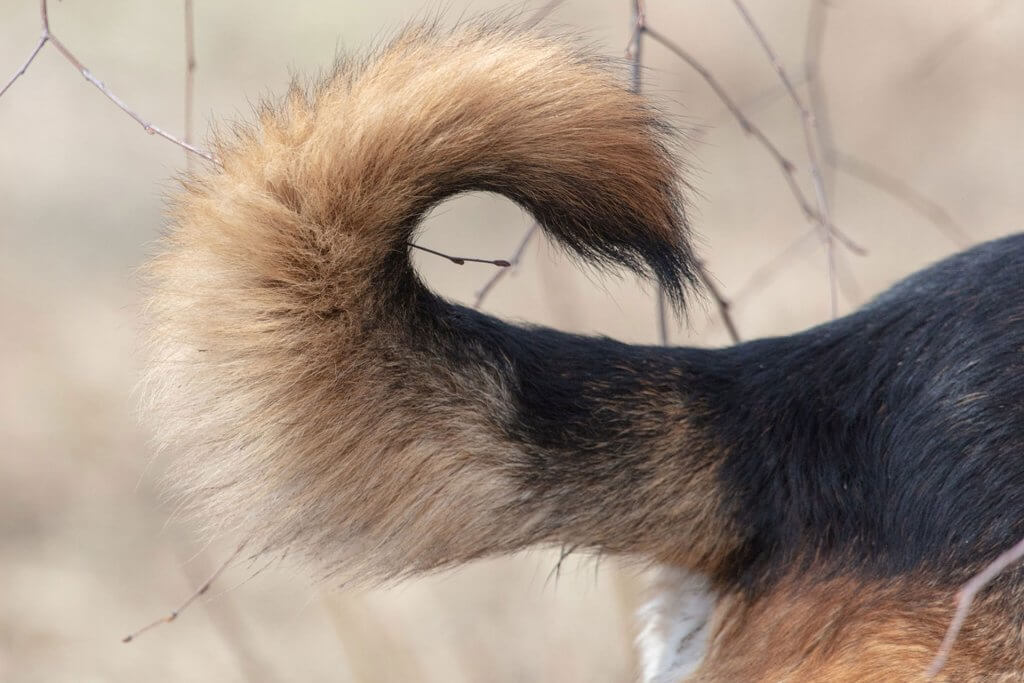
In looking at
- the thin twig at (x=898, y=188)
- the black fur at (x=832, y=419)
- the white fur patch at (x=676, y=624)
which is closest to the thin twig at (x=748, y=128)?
the thin twig at (x=898, y=188)

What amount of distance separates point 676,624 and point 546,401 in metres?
0.55

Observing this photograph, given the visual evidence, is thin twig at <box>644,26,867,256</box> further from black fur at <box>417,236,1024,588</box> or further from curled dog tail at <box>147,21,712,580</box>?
curled dog tail at <box>147,21,712,580</box>

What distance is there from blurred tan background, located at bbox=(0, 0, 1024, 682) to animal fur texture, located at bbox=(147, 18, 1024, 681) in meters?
0.31

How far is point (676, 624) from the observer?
232cm

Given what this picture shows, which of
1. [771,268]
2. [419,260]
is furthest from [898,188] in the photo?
[419,260]

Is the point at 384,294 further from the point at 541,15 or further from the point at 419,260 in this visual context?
the point at 419,260

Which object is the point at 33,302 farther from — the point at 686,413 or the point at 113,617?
the point at 686,413

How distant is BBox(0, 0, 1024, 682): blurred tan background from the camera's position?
15.7 feet

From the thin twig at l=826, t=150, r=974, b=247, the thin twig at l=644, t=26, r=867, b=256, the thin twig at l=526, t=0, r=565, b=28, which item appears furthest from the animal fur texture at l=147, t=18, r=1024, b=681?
the thin twig at l=826, t=150, r=974, b=247

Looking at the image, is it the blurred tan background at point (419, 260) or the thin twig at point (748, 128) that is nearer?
the thin twig at point (748, 128)

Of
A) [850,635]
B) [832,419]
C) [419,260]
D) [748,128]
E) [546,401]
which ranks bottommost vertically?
[850,635]

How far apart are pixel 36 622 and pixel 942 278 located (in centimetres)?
423

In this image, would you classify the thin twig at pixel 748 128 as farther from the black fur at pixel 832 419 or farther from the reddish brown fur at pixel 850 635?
the reddish brown fur at pixel 850 635

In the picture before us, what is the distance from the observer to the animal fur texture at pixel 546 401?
1886 mm
